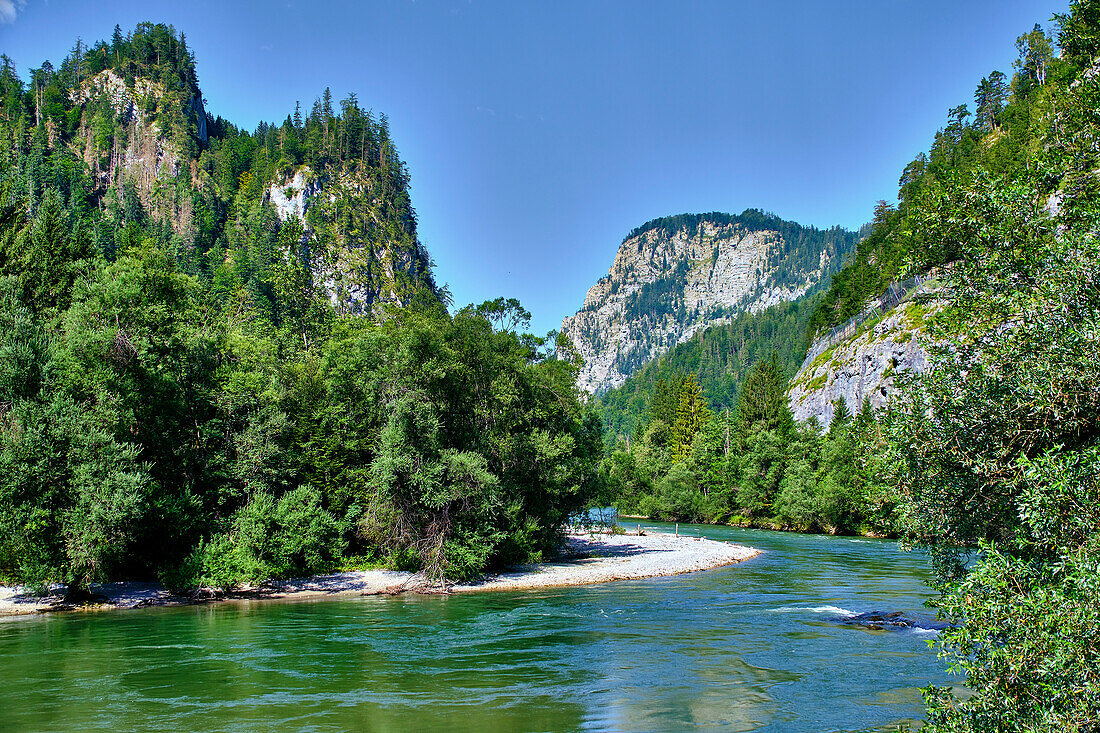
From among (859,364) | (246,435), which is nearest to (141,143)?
(246,435)

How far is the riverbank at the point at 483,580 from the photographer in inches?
1196

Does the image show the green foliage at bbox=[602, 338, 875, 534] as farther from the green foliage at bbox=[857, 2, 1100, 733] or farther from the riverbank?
the green foliage at bbox=[857, 2, 1100, 733]

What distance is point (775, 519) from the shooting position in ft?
→ 255

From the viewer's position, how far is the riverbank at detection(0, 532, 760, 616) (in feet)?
99.7

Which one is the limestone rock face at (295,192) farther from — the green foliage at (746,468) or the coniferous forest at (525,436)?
the green foliage at (746,468)

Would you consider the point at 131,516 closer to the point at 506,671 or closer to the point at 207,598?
the point at 207,598

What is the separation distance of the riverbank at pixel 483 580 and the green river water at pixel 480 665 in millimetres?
1807

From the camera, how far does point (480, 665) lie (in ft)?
70.8

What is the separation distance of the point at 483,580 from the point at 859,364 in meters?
67.9

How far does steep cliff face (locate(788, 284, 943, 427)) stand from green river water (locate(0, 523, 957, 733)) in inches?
1992

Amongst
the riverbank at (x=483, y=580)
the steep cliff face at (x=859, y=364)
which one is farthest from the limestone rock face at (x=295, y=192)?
the riverbank at (x=483, y=580)

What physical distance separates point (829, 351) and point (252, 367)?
288ft

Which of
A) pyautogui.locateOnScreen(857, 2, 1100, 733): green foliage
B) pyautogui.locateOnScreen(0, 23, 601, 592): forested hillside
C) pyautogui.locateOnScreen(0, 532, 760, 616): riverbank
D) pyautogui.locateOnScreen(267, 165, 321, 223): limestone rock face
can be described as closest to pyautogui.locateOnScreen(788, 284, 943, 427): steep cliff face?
pyautogui.locateOnScreen(0, 532, 760, 616): riverbank

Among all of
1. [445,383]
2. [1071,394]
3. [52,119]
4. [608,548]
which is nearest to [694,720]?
[1071,394]
